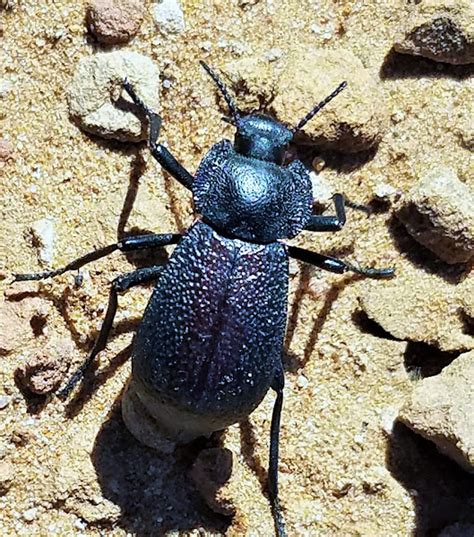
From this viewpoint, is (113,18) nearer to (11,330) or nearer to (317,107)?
(317,107)

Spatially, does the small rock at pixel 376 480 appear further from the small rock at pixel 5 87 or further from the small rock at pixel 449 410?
the small rock at pixel 5 87

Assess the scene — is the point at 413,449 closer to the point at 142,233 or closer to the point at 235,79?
the point at 142,233

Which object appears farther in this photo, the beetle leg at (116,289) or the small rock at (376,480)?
the small rock at (376,480)

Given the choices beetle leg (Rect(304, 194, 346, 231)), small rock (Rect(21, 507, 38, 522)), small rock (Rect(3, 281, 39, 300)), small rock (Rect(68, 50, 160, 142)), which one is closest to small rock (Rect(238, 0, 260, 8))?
small rock (Rect(68, 50, 160, 142))

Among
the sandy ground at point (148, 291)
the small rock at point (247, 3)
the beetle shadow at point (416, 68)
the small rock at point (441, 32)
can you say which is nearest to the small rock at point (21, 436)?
the sandy ground at point (148, 291)

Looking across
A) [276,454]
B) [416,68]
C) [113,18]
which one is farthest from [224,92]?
[276,454]
